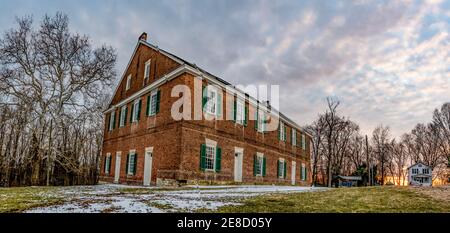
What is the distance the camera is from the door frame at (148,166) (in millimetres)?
17359

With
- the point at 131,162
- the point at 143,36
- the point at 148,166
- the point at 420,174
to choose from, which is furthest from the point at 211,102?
the point at 420,174

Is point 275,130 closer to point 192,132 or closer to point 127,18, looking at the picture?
point 192,132

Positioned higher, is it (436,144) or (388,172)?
(436,144)

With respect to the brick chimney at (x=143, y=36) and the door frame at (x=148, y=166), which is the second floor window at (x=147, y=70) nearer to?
the brick chimney at (x=143, y=36)

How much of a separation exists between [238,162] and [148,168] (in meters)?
5.73

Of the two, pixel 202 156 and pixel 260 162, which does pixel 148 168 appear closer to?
pixel 202 156

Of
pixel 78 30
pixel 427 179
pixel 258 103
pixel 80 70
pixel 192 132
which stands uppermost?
pixel 78 30

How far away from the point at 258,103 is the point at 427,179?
25301mm

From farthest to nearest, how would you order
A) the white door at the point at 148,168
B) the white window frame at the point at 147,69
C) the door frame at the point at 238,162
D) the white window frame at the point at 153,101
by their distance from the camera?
1. the white window frame at the point at 147,69
2. the door frame at the point at 238,162
3. the white window frame at the point at 153,101
4. the white door at the point at 148,168

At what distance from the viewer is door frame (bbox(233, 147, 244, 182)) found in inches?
746

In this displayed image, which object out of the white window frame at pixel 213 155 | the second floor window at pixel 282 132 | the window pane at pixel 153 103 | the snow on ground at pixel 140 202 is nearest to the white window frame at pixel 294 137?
the second floor window at pixel 282 132

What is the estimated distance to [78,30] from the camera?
21.7 meters

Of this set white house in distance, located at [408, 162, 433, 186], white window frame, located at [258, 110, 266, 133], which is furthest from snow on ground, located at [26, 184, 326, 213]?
white house in distance, located at [408, 162, 433, 186]
